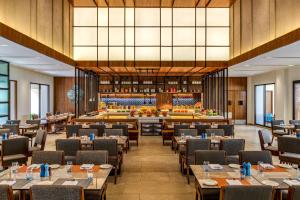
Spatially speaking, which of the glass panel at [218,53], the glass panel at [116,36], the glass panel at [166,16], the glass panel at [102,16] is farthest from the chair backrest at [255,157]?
the glass panel at [102,16]

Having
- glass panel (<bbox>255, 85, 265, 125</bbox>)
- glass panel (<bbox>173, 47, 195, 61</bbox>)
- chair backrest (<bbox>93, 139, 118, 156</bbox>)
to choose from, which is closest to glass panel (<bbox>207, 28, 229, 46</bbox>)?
glass panel (<bbox>173, 47, 195, 61</bbox>)

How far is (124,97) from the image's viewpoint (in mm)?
17875

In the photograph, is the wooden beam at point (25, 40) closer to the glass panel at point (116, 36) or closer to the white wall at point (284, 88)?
the glass panel at point (116, 36)

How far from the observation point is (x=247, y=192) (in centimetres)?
321

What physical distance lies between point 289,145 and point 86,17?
1025cm

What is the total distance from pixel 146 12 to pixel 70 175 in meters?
11.1

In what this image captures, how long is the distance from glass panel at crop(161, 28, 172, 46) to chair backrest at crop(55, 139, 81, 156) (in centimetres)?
841

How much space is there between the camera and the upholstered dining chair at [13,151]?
663cm

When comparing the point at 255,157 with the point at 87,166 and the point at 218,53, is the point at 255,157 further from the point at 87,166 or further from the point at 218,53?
the point at 218,53

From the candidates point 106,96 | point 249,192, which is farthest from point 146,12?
point 249,192

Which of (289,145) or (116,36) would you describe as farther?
(116,36)

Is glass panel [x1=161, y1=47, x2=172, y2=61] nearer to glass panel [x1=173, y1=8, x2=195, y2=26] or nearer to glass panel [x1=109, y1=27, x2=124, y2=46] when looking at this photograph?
glass panel [x1=173, y1=8, x2=195, y2=26]

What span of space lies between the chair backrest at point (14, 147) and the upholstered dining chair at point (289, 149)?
5879mm

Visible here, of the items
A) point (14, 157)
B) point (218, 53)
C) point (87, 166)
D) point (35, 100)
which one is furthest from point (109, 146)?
point (35, 100)
